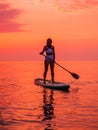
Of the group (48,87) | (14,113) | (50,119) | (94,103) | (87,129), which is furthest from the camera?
(48,87)

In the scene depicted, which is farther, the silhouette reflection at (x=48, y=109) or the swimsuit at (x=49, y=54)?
the swimsuit at (x=49, y=54)

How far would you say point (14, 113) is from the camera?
539 inches

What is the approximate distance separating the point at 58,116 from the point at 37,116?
69 centimetres

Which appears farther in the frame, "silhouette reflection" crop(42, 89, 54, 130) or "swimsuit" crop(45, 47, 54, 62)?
"swimsuit" crop(45, 47, 54, 62)

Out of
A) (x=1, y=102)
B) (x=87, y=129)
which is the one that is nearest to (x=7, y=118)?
(x=87, y=129)

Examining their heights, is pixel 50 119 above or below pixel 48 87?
below

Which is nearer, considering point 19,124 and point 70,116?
point 19,124

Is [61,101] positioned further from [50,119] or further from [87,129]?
[87,129]

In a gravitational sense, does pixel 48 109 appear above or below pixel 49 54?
below

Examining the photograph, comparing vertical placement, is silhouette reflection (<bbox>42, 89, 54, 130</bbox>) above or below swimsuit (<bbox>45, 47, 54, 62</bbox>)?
below

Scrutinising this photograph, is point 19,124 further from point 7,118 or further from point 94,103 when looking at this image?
point 94,103

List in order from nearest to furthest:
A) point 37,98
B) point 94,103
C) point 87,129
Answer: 1. point 87,129
2. point 94,103
3. point 37,98

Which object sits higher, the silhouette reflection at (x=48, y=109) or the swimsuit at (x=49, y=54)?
the swimsuit at (x=49, y=54)

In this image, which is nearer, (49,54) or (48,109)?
(48,109)
